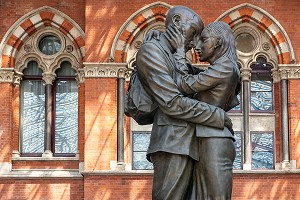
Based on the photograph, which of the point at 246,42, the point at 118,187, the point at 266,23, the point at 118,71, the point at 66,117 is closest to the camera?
the point at 118,187

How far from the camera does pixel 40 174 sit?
1838 cm

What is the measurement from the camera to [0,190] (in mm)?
18328

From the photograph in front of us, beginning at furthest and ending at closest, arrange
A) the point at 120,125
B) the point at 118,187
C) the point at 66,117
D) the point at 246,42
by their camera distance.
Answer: the point at 66,117, the point at 246,42, the point at 120,125, the point at 118,187

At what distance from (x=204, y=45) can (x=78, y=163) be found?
12668mm

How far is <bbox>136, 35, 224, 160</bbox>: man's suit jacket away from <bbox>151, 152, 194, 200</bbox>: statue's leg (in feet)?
0.19

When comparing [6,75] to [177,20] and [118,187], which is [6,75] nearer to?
[118,187]

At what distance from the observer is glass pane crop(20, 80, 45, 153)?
18922mm

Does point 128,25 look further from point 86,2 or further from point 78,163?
point 78,163

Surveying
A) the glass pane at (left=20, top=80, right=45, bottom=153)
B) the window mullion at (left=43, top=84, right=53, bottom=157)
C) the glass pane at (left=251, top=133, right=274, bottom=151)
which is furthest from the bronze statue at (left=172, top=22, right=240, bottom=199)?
the glass pane at (left=20, top=80, right=45, bottom=153)

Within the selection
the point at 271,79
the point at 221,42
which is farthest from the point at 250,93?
the point at 221,42

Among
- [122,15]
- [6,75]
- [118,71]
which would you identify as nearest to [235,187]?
[118,71]

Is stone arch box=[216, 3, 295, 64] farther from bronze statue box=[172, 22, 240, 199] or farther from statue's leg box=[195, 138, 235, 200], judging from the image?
statue's leg box=[195, 138, 235, 200]

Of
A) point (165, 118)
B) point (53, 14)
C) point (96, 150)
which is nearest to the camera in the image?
point (165, 118)

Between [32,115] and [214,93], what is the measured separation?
43.8 feet
